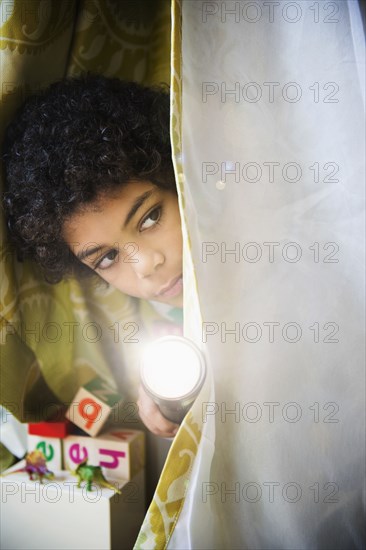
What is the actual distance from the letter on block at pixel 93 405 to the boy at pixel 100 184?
0.68 ft

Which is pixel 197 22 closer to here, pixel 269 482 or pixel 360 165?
pixel 360 165

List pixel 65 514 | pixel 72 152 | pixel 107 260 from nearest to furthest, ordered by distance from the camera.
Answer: pixel 72 152 → pixel 107 260 → pixel 65 514

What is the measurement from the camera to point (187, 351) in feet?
2.66

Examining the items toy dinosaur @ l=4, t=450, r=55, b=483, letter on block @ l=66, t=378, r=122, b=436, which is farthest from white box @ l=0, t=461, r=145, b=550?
letter on block @ l=66, t=378, r=122, b=436

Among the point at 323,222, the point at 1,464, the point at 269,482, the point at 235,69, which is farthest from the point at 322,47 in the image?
the point at 1,464

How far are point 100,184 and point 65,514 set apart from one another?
82cm

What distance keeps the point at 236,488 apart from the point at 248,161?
22.8 inches

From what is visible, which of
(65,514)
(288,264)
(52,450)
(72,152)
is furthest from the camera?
(52,450)

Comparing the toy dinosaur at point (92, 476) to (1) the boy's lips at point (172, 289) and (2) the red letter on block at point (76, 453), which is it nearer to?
(2) the red letter on block at point (76, 453)

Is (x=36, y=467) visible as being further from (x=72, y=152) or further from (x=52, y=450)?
(x=72, y=152)

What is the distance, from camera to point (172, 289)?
1.03 meters

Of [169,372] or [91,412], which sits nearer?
[169,372]

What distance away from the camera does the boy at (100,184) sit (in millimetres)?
916

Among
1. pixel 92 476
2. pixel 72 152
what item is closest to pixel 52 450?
pixel 92 476
